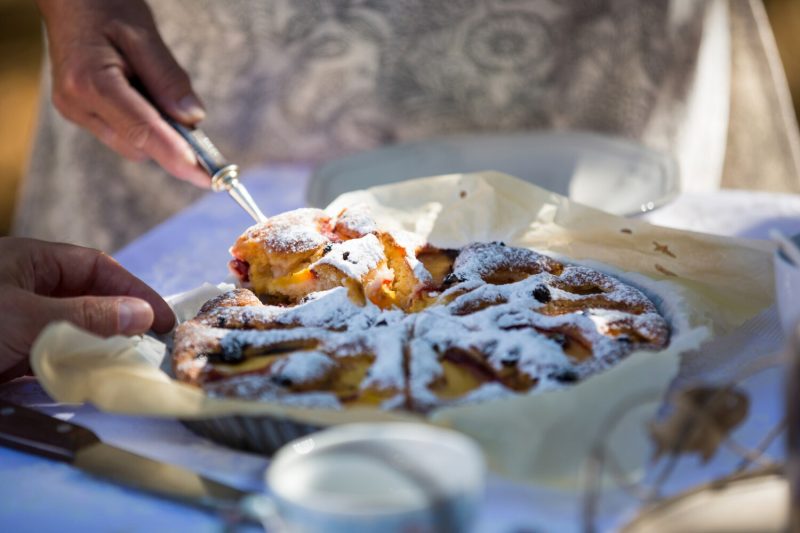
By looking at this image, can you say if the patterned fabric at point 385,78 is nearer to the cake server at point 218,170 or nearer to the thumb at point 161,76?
the thumb at point 161,76

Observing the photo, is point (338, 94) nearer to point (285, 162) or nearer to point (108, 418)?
point (285, 162)

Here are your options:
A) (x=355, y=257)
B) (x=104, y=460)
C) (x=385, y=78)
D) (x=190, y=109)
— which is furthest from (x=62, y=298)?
(x=385, y=78)

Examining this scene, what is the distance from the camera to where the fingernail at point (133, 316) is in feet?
3.07

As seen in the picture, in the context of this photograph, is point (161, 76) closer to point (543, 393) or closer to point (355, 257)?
point (355, 257)

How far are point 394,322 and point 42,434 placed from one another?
0.37 metres

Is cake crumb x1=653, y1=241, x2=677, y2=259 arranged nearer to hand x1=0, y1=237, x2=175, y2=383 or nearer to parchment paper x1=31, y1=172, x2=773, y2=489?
parchment paper x1=31, y1=172, x2=773, y2=489

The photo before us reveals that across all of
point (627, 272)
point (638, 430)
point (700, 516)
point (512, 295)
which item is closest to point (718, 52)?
point (627, 272)

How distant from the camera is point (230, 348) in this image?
941 millimetres

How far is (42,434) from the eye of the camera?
2.83 feet

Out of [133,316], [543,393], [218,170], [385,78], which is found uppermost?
[385,78]

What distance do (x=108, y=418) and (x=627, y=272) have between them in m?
0.63

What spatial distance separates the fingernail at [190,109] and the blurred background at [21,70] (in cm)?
248

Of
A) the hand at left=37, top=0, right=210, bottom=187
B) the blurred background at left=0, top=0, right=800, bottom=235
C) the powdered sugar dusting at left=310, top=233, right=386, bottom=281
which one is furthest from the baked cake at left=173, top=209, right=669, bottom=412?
the blurred background at left=0, top=0, right=800, bottom=235

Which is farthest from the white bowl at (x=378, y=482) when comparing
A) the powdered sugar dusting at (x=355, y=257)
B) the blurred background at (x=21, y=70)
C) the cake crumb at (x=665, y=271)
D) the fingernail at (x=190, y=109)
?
the blurred background at (x=21, y=70)
